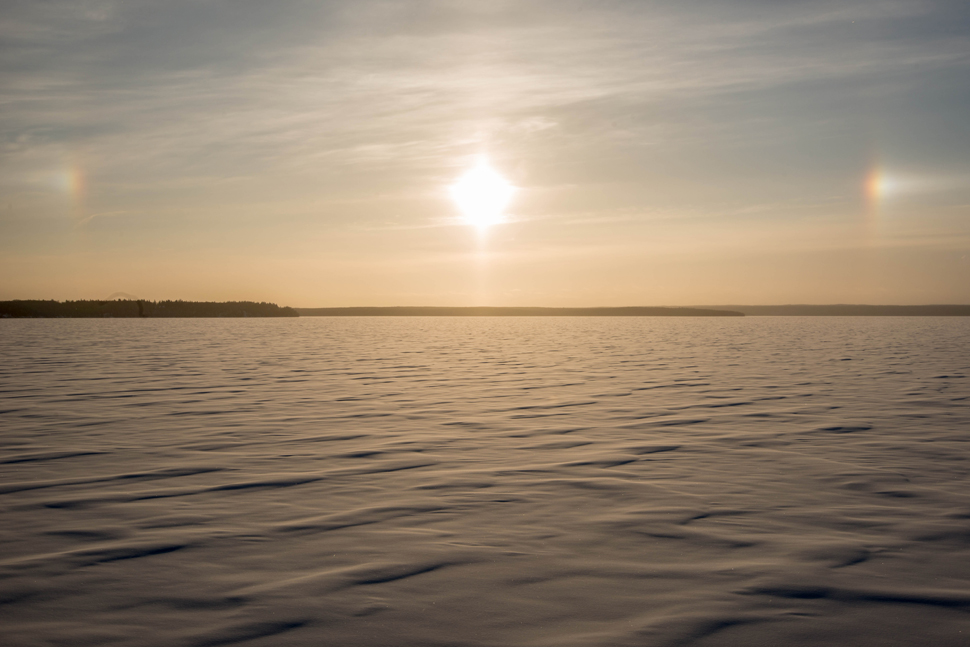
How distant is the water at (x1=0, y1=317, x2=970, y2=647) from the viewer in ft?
18.7

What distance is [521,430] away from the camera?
50.7 ft

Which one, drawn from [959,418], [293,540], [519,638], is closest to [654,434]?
[959,418]

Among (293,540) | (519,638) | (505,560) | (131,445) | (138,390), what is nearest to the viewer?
(519,638)

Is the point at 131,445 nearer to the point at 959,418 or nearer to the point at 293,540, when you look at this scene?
the point at 293,540

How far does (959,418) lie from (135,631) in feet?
58.1

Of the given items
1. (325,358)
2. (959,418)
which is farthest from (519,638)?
(325,358)

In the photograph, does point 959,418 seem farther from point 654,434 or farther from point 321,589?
point 321,589

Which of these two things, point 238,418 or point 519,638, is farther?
point 238,418

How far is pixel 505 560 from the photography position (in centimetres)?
714

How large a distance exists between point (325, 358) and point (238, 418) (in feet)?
76.7

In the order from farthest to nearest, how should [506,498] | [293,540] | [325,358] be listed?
[325,358], [506,498], [293,540]

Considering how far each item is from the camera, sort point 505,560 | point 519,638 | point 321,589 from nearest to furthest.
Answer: point 519,638 → point 321,589 → point 505,560

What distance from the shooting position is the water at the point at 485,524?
5.71 meters

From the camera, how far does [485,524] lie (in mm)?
8406
